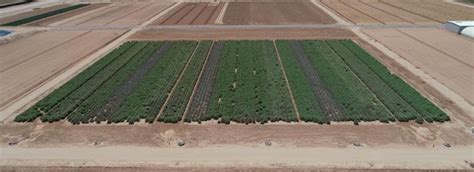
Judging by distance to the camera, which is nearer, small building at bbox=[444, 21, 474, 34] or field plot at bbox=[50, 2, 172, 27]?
small building at bbox=[444, 21, 474, 34]

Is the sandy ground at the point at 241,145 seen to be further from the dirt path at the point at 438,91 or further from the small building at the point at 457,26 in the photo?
the small building at the point at 457,26

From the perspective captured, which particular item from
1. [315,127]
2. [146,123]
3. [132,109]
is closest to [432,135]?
[315,127]

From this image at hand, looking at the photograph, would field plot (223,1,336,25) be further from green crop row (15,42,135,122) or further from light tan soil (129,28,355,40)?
green crop row (15,42,135,122)

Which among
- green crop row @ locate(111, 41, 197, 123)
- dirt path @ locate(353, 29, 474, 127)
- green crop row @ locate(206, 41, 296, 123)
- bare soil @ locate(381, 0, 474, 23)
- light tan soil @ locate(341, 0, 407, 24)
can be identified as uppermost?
green crop row @ locate(111, 41, 197, 123)

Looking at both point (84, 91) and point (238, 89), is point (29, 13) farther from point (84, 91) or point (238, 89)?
point (238, 89)

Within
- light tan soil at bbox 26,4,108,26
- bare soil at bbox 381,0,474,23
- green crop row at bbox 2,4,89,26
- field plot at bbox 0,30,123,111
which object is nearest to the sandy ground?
field plot at bbox 0,30,123,111

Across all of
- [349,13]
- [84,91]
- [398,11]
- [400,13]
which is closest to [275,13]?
[349,13]
